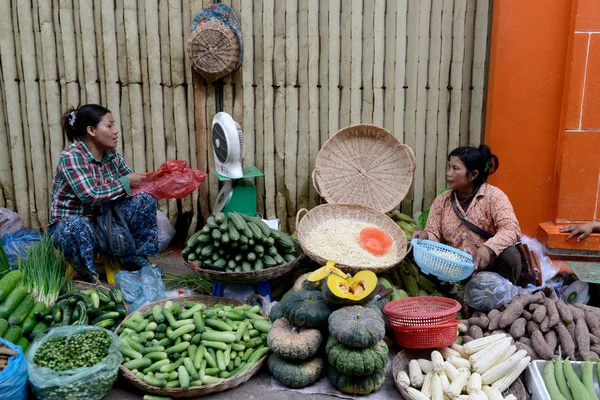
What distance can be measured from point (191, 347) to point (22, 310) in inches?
47.2

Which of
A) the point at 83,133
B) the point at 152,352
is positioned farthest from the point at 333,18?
the point at 152,352

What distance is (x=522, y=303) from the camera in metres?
3.64

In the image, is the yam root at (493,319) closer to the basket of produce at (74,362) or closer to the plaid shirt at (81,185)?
the basket of produce at (74,362)

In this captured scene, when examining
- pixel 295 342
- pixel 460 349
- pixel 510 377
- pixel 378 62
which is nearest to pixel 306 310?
pixel 295 342

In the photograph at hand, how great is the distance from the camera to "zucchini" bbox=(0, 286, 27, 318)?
3.32 m

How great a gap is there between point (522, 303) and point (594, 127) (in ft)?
6.18

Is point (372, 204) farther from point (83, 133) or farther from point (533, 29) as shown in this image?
point (83, 133)

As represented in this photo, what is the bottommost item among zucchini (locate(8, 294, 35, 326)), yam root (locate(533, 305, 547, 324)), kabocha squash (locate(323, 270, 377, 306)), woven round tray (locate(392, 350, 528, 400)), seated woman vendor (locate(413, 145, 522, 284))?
woven round tray (locate(392, 350, 528, 400))

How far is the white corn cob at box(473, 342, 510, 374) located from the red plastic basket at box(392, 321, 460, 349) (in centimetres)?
21

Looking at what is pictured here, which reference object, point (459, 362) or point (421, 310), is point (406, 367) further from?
point (421, 310)

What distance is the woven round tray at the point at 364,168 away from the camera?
4.94 metres

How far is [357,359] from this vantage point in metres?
2.93

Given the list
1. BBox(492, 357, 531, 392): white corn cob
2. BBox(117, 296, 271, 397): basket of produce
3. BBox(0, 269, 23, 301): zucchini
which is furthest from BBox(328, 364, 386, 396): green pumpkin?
BBox(0, 269, 23, 301): zucchini

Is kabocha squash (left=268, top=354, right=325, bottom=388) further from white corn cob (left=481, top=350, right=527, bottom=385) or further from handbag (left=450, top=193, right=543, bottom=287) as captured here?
handbag (left=450, top=193, right=543, bottom=287)
